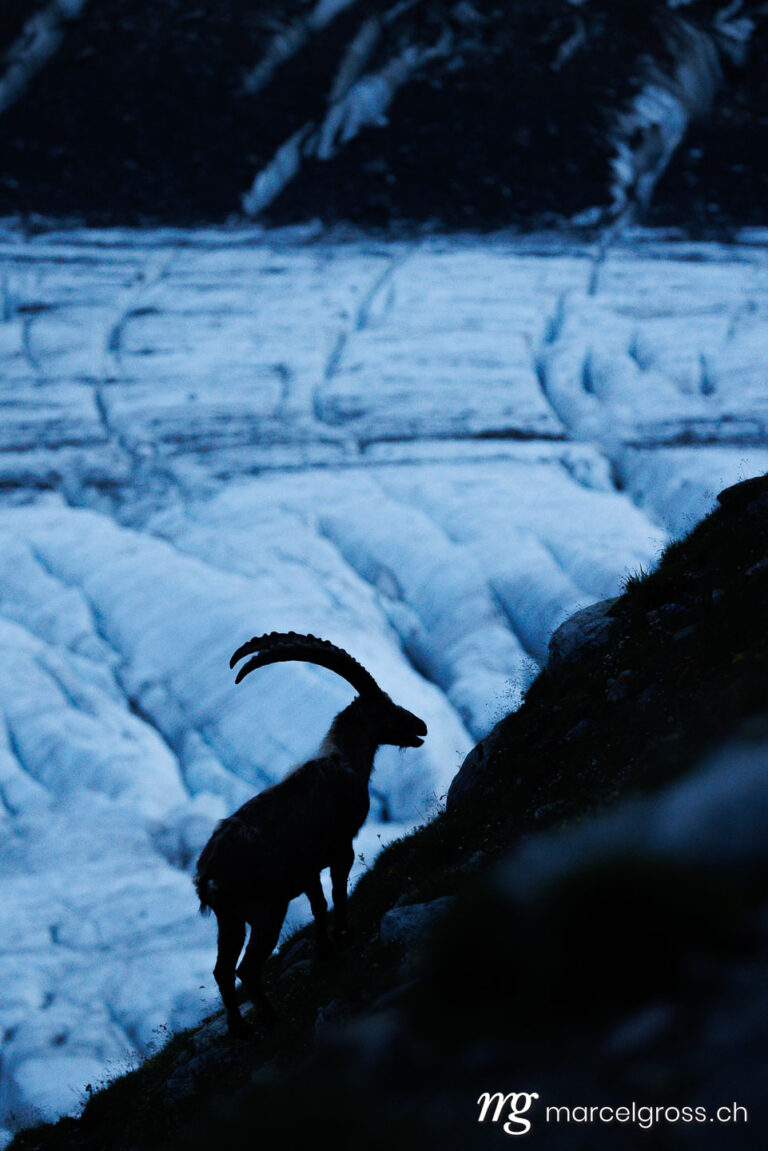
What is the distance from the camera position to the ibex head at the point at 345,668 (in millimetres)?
7133

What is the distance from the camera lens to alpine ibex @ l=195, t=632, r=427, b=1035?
6.45 meters

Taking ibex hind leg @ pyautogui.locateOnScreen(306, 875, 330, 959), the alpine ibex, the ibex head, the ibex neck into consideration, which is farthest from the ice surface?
the ibex head

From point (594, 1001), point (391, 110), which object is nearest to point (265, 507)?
point (594, 1001)

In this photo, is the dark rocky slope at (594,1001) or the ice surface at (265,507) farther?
the ice surface at (265,507)

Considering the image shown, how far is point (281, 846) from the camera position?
6.64 m

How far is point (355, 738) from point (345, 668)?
575mm

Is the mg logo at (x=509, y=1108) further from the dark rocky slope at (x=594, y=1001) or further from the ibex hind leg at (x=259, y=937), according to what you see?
the ibex hind leg at (x=259, y=937)

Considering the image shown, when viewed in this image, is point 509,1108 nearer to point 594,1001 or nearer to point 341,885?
point 594,1001

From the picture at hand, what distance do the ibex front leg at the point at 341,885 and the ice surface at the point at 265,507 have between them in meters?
6.07

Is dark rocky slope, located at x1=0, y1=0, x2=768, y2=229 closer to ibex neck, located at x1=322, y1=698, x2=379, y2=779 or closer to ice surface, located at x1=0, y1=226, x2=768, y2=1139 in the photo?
ice surface, located at x1=0, y1=226, x2=768, y2=1139

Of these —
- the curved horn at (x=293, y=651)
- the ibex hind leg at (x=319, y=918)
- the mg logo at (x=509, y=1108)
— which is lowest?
the ibex hind leg at (x=319, y=918)

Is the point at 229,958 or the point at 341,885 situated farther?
the point at 341,885

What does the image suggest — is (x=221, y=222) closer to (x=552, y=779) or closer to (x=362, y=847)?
(x=362, y=847)

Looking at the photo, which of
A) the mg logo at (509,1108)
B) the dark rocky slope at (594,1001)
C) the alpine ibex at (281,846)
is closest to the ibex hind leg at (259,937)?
the alpine ibex at (281,846)
